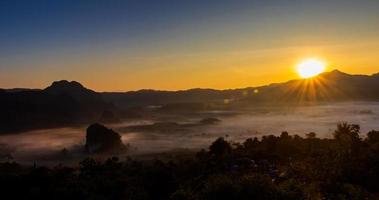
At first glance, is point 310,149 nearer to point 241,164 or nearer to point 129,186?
point 241,164

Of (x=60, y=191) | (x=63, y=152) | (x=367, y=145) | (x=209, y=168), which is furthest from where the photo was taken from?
(x=63, y=152)

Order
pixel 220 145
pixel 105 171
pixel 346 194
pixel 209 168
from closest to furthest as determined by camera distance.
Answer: pixel 346 194 < pixel 209 168 < pixel 105 171 < pixel 220 145

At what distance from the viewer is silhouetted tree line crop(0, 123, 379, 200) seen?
84.8ft

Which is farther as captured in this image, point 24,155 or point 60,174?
point 24,155

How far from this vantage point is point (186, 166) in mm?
44094

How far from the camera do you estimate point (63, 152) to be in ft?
348

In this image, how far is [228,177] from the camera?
28812 millimetres

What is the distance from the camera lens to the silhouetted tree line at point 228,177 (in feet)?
84.8

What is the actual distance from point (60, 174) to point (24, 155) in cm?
7002

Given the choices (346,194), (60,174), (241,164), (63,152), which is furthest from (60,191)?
(63,152)

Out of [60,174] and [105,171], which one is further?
[105,171]

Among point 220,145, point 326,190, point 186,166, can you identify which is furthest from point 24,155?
point 326,190

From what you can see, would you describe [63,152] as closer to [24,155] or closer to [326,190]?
[24,155]

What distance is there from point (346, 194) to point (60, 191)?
2044 cm
